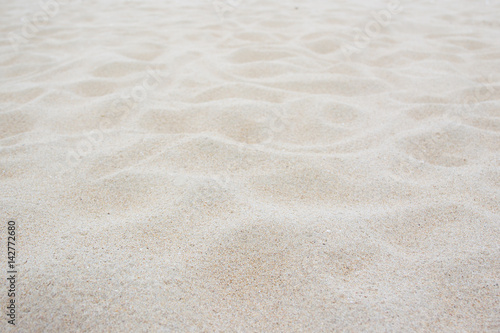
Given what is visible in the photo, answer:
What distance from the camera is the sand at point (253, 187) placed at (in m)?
0.72

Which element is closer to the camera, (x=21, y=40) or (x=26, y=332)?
(x=26, y=332)

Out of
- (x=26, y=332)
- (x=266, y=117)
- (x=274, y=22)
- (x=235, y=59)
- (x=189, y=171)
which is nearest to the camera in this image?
(x=26, y=332)

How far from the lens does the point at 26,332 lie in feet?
2.17

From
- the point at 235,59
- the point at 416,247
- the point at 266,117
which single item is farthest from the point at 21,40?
the point at 416,247

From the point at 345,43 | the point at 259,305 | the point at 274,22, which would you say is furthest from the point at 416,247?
the point at 274,22

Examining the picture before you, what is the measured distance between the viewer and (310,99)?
60.3 inches

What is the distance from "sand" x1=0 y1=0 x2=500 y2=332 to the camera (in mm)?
717

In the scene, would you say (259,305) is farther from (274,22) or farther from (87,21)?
(87,21)

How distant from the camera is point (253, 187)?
1.04 metres

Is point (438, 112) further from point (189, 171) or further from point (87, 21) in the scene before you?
point (87, 21)

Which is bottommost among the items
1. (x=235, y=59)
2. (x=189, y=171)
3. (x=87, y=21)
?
(x=189, y=171)

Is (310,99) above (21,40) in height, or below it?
below

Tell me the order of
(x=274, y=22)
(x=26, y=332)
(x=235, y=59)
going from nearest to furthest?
(x=26, y=332)
(x=235, y=59)
(x=274, y=22)

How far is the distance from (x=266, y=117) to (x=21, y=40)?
209 centimetres
